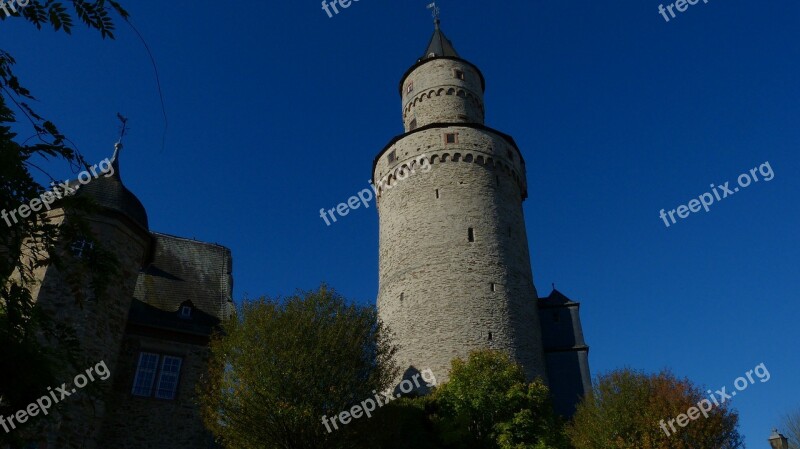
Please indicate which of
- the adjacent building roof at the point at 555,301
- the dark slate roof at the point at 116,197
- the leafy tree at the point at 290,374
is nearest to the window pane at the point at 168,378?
the leafy tree at the point at 290,374

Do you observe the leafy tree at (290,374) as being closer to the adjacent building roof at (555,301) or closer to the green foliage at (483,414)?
the green foliage at (483,414)

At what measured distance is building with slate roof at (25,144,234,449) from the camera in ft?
53.5

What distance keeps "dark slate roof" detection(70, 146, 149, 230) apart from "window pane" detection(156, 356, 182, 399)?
176 inches

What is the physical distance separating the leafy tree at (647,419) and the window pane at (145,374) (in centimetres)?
1457

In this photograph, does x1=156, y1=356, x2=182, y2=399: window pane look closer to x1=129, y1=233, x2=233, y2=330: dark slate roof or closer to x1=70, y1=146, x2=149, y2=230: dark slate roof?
x1=129, y1=233, x2=233, y2=330: dark slate roof

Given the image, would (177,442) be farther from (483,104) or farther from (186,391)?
(483,104)

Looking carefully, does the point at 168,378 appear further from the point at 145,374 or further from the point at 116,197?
the point at 116,197

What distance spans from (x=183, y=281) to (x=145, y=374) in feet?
14.4

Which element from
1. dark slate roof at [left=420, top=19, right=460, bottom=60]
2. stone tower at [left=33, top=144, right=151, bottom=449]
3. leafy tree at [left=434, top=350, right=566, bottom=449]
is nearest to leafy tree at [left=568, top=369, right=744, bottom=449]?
leafy tree at [left=434, top=350, right=566, bottom=449]

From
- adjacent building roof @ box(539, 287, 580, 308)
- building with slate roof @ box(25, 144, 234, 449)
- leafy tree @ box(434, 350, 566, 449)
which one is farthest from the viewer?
adjacent building roof @ box(539, 287, 580, 308)

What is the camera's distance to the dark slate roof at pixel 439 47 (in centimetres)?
4009

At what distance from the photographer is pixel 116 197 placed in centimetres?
1847

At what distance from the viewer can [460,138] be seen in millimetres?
32656

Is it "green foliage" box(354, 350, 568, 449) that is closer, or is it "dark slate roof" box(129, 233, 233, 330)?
"dark slate roof" box(129, 233, 233, 330)
